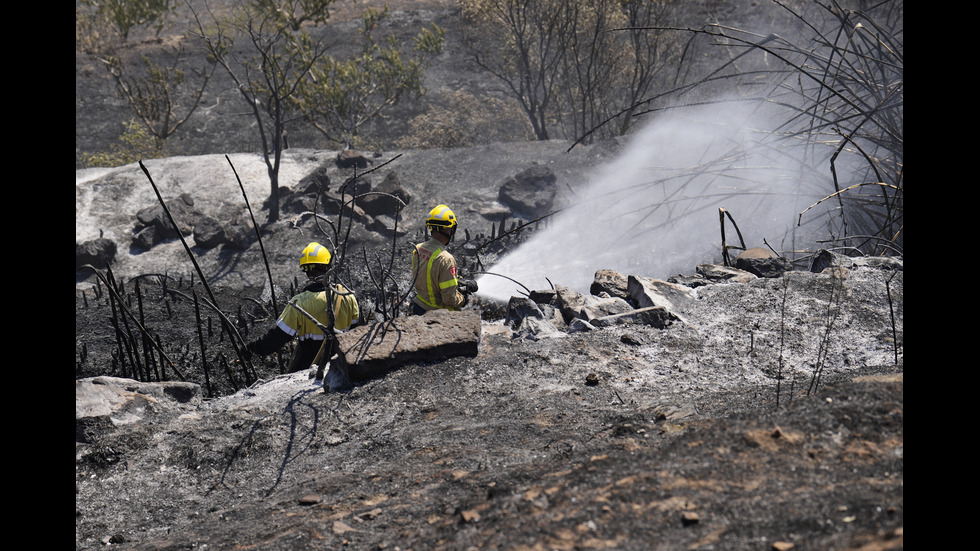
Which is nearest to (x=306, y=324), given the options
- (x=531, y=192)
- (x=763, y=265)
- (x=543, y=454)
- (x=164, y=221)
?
(x=543, y=454)

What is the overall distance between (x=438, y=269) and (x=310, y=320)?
108 centimetres

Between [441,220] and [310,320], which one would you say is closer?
[310,320]

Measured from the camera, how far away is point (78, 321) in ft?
30.5

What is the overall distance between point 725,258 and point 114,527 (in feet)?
19.8

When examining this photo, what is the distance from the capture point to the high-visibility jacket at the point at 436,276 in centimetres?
566

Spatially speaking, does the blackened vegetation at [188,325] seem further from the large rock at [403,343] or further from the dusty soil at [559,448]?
the large rock at [403,343]

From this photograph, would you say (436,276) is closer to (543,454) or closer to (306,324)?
(306,324)

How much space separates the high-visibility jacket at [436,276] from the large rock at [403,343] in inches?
21.5

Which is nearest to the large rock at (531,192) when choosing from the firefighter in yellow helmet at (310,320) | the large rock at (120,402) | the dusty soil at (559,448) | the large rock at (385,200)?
the large rock at (385,200)

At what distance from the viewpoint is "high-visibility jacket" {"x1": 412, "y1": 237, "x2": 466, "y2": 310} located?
5664 mm

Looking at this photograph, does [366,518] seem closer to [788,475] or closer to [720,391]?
[788,475]

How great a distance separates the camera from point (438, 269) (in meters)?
5.68

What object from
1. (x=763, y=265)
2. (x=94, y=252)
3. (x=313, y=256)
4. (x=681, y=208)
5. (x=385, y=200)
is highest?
(x=385, y=200)
